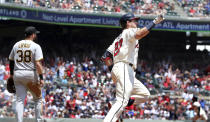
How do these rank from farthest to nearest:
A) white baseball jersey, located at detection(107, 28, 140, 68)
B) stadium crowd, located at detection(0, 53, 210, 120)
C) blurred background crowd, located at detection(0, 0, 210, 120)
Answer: blurred background crowd, located at detection(0, 0, 210, 120)
stadium crowd, located at detection(0, 53, 210, 120)
white baseball jersey, located at detection(107, 28, 140, 68)

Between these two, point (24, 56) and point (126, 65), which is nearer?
point (126, 65)

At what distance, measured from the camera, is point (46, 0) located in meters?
21.6

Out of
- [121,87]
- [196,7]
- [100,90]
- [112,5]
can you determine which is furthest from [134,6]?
[121,87]

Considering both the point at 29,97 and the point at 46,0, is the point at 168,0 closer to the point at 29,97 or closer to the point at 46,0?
the point at 46,0

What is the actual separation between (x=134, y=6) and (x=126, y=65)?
15931 mm

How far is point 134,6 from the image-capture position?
22.9 meters

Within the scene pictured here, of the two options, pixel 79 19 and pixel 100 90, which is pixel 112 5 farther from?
pixel 100 90

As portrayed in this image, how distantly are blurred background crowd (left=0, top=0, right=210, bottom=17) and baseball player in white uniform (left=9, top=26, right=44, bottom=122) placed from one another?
1326cm

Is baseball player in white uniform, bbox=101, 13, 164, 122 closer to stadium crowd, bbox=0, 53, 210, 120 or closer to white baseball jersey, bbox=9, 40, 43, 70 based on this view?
white baseball jersey, bbox=9, 40, 43, 70

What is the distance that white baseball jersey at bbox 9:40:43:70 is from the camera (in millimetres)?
7641

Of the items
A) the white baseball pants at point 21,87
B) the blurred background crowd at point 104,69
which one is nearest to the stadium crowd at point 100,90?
the blurred background crowd at point 104,69

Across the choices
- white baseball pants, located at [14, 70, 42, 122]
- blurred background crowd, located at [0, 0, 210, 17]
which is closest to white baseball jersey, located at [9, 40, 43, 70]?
white baseball pants, located at [14, 70, 42, 122]

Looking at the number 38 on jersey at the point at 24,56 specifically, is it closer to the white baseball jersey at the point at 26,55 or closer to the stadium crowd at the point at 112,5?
the white baseball jersey at the point at 26,55

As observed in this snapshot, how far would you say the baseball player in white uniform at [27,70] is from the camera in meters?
7.64
